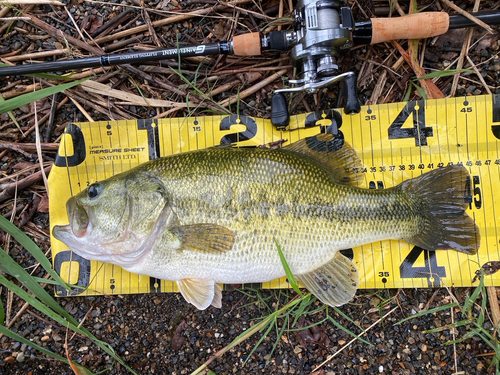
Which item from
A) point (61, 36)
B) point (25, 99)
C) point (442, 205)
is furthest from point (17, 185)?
point (442, 205)

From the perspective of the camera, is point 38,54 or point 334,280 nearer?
point 334,280

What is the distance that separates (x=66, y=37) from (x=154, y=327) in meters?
2.74

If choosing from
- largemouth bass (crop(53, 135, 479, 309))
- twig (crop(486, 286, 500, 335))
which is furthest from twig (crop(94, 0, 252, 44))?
twig (crop(486, 286, 500, 335))

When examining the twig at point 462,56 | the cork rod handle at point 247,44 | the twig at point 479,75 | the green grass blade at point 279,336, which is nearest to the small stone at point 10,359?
the green grass blade at point 279,336

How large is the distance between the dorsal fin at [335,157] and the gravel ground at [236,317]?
0.50 metres

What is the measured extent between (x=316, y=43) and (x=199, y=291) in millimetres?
2067

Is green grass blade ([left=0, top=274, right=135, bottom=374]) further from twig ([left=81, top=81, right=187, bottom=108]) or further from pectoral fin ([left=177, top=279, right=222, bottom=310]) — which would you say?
twig ([left=81, top=81, right=187, bottom=108])

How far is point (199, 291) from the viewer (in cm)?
261

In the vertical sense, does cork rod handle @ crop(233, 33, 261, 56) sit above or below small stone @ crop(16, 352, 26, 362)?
above

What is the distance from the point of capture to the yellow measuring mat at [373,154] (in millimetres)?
2846

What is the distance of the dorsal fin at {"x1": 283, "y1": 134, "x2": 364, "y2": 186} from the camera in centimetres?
271

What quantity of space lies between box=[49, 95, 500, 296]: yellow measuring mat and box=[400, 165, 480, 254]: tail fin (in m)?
0.20

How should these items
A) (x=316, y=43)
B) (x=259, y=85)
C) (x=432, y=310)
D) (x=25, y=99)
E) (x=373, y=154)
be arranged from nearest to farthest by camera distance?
(x=316, y=43) < (x=25, y=99) < (x=432, y=310) < (x=373, y=154) < (x=259, y=85)

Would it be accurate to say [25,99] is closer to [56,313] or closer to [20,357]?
[56,313]
